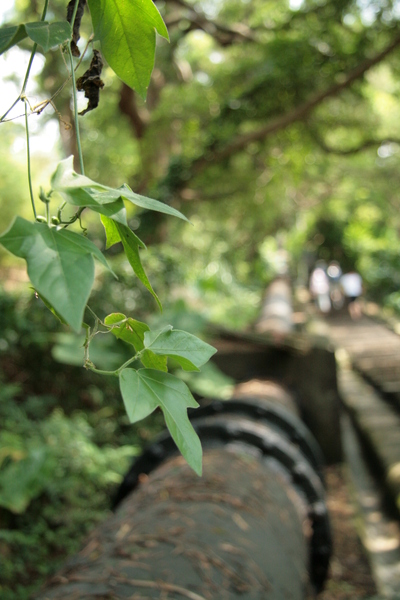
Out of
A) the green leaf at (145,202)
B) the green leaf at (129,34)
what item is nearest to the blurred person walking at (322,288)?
the green leaf at (129,34)

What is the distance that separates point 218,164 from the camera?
10422 mm

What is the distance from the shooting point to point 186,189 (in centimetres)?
1065

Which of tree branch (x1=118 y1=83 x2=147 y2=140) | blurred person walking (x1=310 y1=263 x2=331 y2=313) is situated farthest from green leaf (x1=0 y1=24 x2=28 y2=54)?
blurred person walking (x1=310 y1=263 x2=331 y2=313)

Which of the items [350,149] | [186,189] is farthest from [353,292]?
[186,189]

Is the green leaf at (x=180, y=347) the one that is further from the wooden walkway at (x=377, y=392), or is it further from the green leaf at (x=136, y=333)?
the wooden walkway at (x=377, y=392)

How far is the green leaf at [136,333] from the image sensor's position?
66 centimetres

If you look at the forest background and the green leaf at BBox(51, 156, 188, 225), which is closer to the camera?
the green leaf at BBox(51, 156, 188, 225)

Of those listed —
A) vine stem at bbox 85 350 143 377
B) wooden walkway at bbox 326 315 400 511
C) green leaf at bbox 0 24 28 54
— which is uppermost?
green leaf at bbox 0 24 28 54

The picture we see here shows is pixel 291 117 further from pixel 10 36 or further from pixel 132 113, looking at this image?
pixel 10 36

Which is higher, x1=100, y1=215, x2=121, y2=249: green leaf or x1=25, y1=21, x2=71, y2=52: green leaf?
x1=25, y1=21, x2=71, y2=52: green leaf

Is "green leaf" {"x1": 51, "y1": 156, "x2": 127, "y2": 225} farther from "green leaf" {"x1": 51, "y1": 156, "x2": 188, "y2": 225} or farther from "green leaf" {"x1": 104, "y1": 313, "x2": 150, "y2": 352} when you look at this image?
"green leaf" {"x1": 104, "y1": 313, "x2": 150, "y2": 352}

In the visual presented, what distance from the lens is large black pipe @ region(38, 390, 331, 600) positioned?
1448mm

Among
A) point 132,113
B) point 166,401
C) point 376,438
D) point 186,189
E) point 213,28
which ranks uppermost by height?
point 213,28

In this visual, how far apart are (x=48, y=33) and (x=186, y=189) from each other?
33.8 ft
